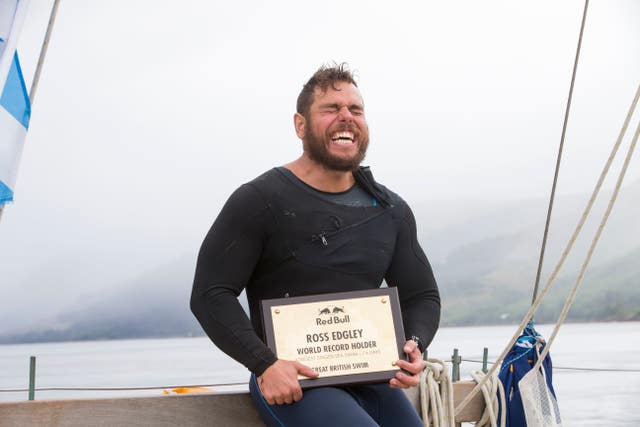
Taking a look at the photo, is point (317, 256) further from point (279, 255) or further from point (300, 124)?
point (300, 124)

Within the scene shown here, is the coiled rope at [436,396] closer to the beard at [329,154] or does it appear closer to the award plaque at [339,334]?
the award plaque at [339,334]

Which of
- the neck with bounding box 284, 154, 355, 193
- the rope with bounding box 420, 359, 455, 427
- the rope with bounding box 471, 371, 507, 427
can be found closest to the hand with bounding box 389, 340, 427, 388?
the rope with bounding box 420, 359, 455, 427

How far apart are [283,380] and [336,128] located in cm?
70

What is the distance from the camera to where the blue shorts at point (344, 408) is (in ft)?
7.84

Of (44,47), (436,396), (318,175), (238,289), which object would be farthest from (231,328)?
(44,47)

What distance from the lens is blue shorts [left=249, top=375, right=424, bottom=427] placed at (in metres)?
2.39

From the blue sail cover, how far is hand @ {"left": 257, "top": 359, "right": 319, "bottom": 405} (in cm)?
91

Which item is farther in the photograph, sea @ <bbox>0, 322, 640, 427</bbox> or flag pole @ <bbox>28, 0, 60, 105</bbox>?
sea @ <bbox>0, 322, 640, 427</bbox>

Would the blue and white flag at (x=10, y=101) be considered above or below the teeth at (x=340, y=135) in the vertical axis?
above

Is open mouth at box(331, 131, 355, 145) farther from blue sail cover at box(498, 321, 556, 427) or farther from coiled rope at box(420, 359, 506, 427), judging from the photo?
blue sail cover at box(498, 321, 556, 427)

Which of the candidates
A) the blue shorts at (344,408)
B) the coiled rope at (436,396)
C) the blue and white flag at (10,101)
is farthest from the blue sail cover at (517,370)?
the blue and white flag at (10,101)

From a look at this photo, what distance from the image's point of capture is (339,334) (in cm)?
248

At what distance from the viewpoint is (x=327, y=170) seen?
269 centimetres

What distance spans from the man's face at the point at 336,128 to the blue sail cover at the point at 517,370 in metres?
0.88
